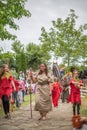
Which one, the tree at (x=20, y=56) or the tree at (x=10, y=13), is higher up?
the tree at (x=20, y=56)

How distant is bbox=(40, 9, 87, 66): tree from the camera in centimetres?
4297

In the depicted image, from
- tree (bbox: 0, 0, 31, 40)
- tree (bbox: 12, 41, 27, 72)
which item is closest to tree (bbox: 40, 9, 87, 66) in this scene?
tree (bbox: 0, 0, 31, 40)

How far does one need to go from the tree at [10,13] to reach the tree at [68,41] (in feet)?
77.5

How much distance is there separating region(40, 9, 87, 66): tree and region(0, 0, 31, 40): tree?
77.5 ft

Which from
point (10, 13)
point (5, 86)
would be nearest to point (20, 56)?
point (10, 13)

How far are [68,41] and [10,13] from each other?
2518 centimetres

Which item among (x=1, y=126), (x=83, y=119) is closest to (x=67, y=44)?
(x=1, y=126)

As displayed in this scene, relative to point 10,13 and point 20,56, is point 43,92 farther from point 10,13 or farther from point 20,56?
point 20,56

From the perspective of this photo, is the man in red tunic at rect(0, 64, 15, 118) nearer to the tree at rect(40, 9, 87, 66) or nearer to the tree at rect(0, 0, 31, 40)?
the tree at rect(0, 0, 31, 40)

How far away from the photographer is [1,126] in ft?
37.9

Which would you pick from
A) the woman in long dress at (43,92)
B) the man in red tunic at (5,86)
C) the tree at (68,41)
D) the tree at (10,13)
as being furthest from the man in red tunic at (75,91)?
the tree at (68,41)

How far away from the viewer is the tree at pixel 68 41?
1692 inches

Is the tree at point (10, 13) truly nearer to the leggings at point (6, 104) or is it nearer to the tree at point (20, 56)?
the leggings at point (6, 104)

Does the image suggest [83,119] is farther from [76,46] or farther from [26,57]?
[26,57]
